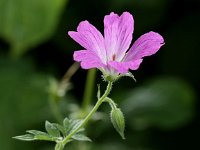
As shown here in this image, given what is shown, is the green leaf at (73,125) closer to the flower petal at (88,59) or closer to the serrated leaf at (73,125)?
the serrated leaf at (73,125)

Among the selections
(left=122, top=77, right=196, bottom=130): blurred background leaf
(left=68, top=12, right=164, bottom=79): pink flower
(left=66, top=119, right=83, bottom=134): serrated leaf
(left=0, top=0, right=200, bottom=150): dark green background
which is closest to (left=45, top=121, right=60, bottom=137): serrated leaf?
(left=66, top=119, right=83, bottom=134): serrated leaf

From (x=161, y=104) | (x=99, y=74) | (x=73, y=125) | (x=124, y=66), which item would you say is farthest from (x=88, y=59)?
(x=161, y=104)

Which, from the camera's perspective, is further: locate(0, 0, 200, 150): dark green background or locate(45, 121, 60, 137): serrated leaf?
locate(0, 0, 200, 150): dark green background

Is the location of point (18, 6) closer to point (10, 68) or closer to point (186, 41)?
point (10, 68)

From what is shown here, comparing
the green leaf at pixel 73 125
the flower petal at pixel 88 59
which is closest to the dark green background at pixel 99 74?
the green leaf at pixel 73 125

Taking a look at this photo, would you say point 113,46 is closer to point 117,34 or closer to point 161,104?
point 117,34

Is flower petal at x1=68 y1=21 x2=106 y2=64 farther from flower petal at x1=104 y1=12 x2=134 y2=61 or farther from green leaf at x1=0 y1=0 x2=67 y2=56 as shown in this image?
green leaf at x1=0 y1=0 x2=67 y2=56

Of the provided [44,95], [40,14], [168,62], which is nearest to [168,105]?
[168,62]
